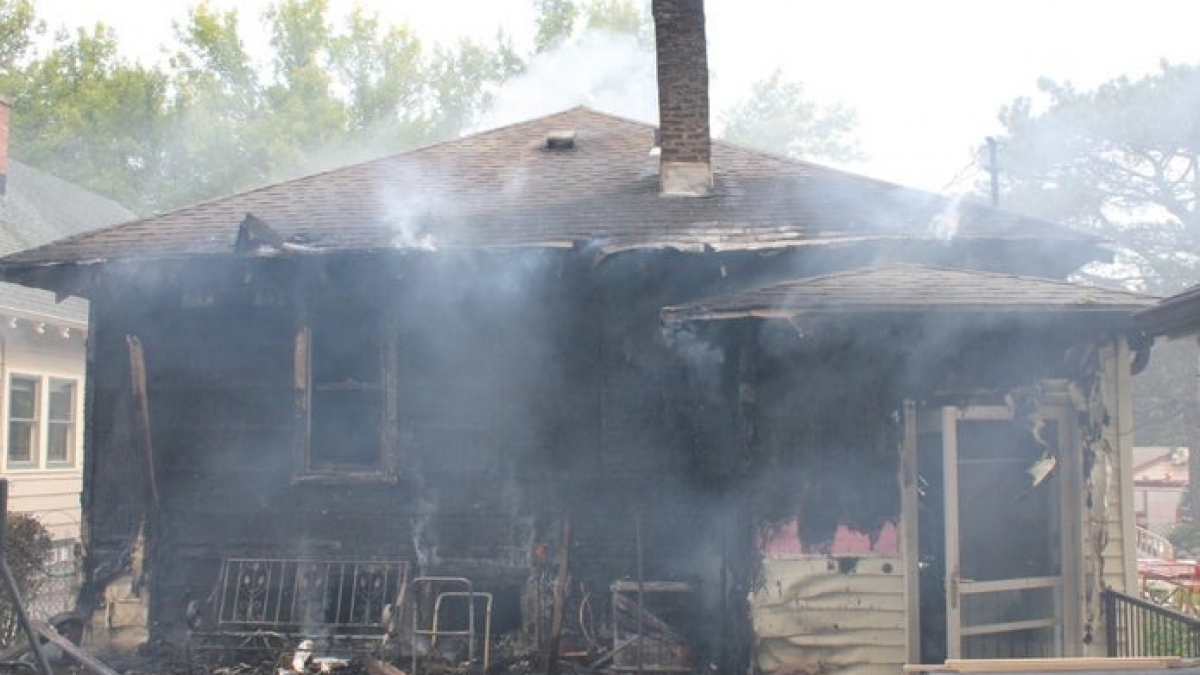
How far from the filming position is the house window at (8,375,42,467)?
17.4 meters

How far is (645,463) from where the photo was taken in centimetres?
988

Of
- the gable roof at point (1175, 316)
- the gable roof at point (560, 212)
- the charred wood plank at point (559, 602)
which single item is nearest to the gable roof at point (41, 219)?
the gable roof at point (560, 212)

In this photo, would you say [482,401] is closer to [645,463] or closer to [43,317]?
[645,463]

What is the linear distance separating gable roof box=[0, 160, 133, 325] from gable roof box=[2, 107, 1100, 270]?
6.80 meters

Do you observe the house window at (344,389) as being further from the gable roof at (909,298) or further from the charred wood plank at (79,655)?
the gable roof at (909,298)

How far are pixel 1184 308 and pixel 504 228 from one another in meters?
5.45

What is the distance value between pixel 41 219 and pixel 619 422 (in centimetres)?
1523

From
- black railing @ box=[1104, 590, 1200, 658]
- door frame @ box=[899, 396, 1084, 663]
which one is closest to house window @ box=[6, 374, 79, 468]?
door frame @ box=[899, 396, 1084, 663]

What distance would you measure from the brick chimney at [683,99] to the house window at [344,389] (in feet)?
10.3

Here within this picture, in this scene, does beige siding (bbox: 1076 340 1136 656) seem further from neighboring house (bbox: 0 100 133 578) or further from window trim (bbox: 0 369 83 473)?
window trim (bbox: 0 369 83 473)

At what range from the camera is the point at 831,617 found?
338 inches

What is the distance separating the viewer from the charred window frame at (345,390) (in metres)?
10.2

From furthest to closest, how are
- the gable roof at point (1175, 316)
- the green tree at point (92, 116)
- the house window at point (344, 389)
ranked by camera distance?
the green tree at point (92, 116), the house window at point (344, 389), the gable roof at point (1175, 316)

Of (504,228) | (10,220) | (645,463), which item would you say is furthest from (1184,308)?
(10,220)
